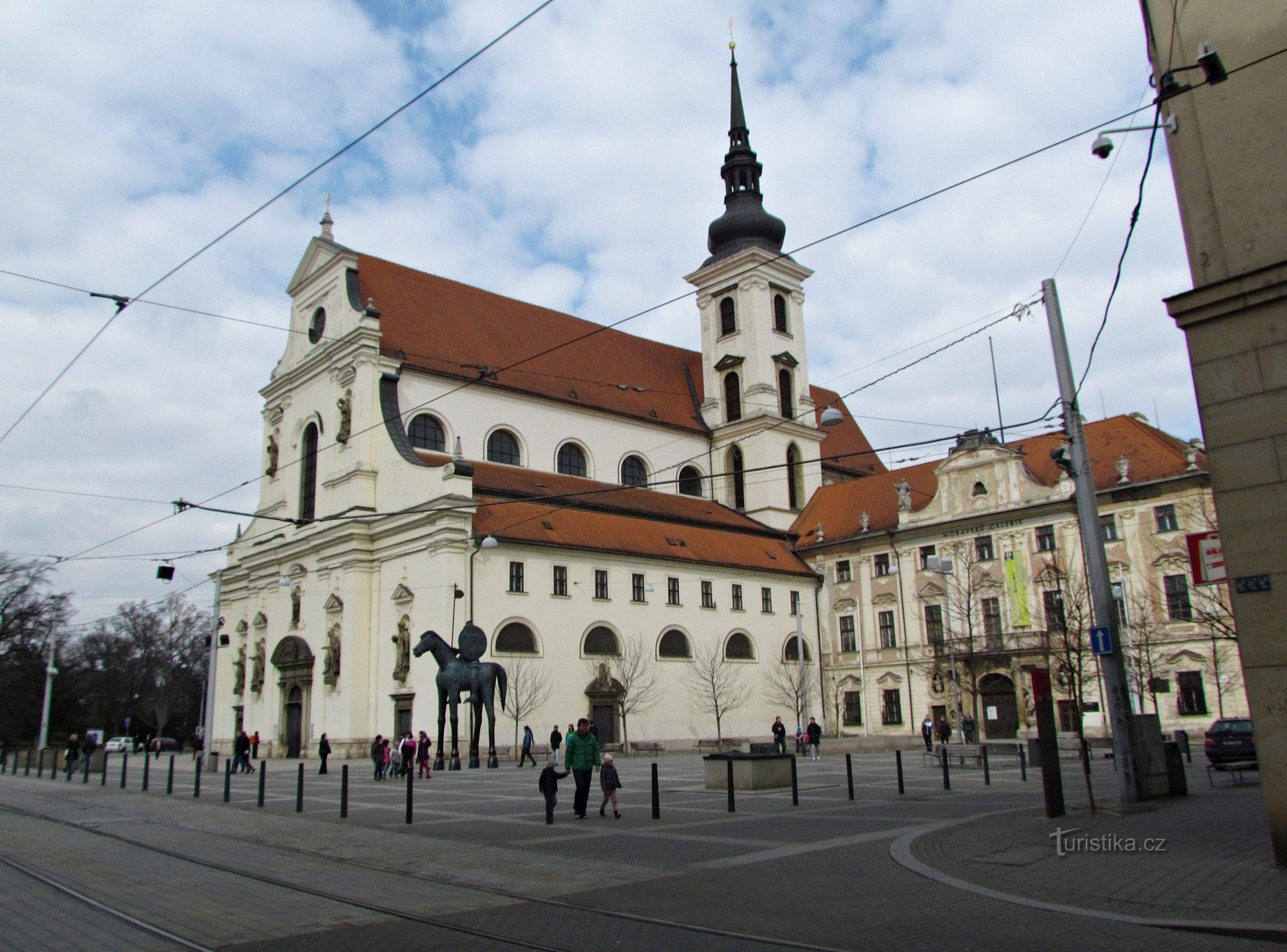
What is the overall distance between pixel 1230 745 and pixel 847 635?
28.6m

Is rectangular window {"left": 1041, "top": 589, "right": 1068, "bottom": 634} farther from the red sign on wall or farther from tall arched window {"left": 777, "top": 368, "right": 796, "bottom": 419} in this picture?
tall arched window {"left": 777, "top": 368, "right": 796, "bottom": 419}

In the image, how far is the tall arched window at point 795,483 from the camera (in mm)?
57656

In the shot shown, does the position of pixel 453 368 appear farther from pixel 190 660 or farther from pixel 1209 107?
pixel 190 660

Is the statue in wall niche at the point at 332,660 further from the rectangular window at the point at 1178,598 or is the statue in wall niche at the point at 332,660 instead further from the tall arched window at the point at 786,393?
the rectangular window at the point at 1178,598

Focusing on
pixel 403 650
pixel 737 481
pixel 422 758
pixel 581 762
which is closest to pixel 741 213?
pixel 737 481

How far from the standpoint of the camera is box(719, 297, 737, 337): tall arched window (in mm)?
60375

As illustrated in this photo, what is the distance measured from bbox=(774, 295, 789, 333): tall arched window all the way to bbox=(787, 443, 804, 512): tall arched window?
7.28m

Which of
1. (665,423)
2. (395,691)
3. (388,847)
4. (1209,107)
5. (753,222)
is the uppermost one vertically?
(753,222)

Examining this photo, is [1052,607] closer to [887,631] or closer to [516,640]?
[887,631]

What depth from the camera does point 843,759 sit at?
112ft

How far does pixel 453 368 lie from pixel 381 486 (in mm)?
6738

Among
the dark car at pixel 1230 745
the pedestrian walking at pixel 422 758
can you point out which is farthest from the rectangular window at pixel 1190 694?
the pedestrian walking at pixel 422 758

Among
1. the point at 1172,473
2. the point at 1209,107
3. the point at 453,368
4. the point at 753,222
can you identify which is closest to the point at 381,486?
the point at 453,368

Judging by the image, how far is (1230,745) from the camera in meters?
23.1
